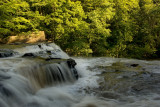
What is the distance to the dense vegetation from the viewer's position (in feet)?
42.8

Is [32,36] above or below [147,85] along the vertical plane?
above

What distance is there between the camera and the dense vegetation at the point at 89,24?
13047mm

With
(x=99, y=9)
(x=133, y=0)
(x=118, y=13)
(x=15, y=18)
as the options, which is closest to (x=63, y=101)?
(x=15, y=18)

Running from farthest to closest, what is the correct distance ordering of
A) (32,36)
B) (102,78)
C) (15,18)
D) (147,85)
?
(32,36) → (15,18) → (102,78) → (147,85)

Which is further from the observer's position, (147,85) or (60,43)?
(60,43)

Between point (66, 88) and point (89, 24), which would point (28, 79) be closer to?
point (66, 88)

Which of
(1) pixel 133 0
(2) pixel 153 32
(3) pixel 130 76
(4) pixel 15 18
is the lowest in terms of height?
(3) pixel 130 76

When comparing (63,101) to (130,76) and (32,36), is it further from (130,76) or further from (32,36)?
(32,36)

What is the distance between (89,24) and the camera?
14.8m

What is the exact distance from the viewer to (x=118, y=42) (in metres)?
17.4

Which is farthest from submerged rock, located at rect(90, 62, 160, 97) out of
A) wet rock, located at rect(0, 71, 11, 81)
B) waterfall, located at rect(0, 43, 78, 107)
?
wet rock, located at rect(0, 71, 11, 81)

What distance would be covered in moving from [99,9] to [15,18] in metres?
8.47

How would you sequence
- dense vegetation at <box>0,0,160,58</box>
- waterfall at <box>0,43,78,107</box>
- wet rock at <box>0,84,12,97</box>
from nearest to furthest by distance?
wet rock at <box>0,84,12,97</box> < waterfall at <box>0,43,78,107</box> < dense vegetation at <box>0,0,160,58</box>

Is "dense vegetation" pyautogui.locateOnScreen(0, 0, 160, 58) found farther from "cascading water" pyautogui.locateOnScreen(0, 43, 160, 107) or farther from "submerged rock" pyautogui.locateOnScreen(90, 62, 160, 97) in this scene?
"submerged rock" pyautogui.locateOnScreen(90, 62, 160, 97)
